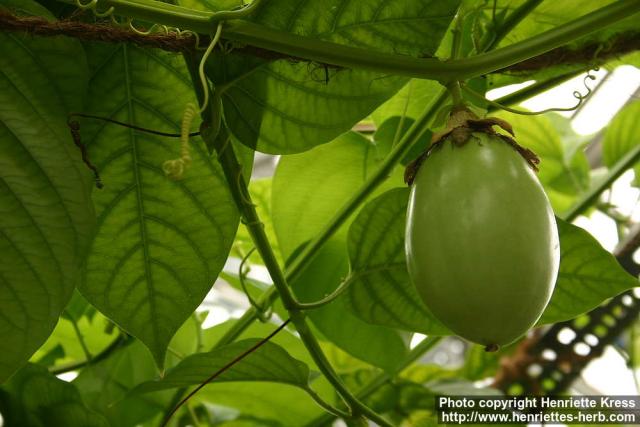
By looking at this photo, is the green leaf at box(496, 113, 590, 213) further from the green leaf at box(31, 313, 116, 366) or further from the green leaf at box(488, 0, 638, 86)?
the green leaf at box(31, 313, 116, 366)

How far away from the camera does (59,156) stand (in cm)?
38

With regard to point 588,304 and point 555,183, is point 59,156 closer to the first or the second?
point 588,304

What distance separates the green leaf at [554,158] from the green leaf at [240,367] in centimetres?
42

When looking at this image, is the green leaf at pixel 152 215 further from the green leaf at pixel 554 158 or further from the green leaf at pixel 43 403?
the green leaf at pixel 554 158

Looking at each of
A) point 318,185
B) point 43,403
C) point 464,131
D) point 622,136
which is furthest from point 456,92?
point 622,136

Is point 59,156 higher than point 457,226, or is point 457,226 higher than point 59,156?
point 59,156

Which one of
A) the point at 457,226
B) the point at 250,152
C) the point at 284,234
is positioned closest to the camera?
the point at 457,226

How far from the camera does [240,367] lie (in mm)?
475

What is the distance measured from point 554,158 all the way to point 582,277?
1.28 ft

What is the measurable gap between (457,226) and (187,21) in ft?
0.51

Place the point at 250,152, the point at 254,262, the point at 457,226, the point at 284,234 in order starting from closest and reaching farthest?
1. the point at 457,226
2. the point at 250,152
3. the point at 284,234
4. the point at 254,262

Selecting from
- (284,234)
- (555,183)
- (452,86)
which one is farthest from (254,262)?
(452,86)

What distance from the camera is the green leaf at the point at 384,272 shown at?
1.52 ft

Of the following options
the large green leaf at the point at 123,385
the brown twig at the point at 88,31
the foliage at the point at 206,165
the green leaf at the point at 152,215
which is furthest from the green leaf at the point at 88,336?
the brown twig at the point at 88,31
